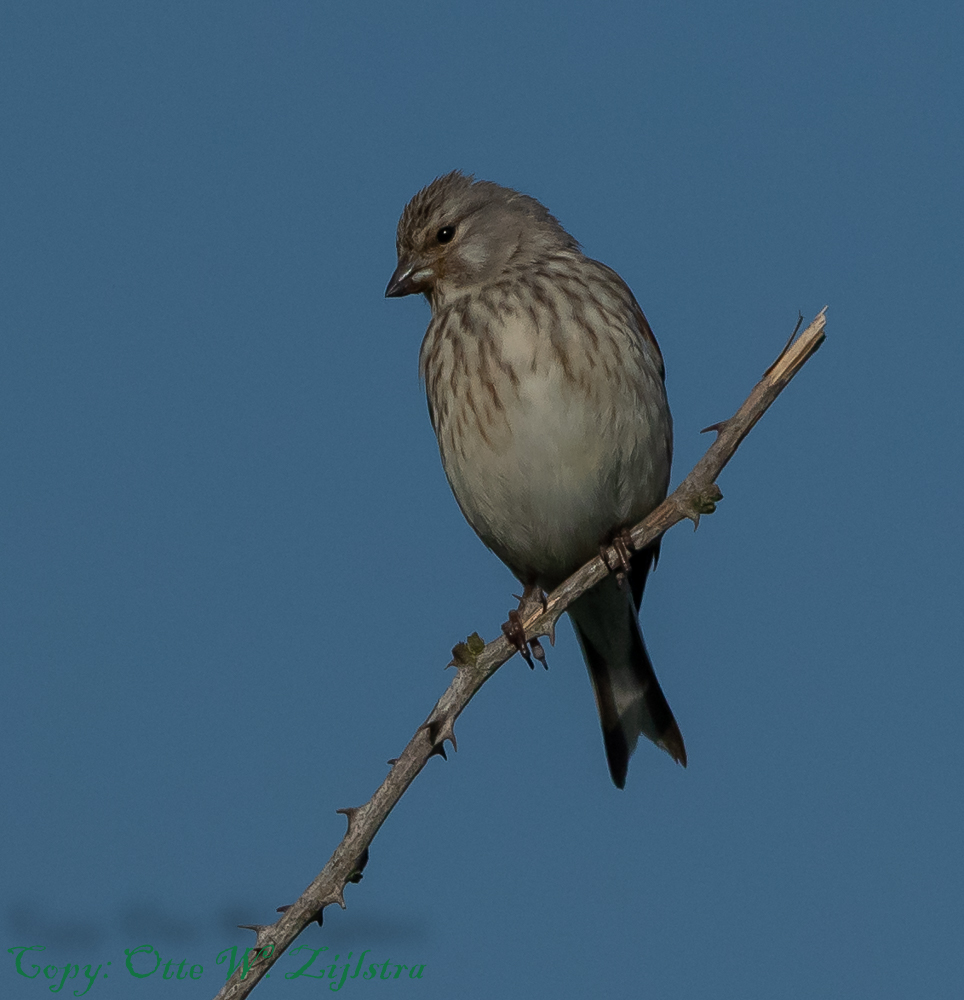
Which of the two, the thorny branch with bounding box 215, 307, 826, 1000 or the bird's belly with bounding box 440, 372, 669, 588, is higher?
the bird's belly with bounding box 440, 372, 669, 588

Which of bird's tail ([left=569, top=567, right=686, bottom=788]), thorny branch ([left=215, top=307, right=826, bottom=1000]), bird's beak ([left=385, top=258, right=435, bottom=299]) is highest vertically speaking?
bird's beak ([left=385, top=258, right=435, bottom=299])

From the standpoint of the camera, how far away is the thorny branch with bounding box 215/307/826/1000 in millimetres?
4301

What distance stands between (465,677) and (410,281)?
307 centimetres

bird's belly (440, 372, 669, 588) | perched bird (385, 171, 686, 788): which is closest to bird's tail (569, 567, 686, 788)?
perched bird (385, 171, 686, 788)

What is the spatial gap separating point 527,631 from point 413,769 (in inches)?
49.4

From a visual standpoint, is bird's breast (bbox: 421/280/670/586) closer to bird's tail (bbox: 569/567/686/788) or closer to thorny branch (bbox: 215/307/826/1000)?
bird's tail (bbox: 569/567/686/788)

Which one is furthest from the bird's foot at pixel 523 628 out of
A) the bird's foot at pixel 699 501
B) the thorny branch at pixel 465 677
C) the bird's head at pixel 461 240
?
the bird's head at pixel 461 240

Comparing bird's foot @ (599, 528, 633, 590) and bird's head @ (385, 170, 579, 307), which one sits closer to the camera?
bird's foot @ (599, 528, 633, 590)

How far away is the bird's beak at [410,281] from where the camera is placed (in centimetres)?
751

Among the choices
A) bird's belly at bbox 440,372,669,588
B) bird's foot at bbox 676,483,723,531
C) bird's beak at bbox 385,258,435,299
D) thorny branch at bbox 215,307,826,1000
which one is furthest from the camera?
bird's beak at bbox 385,258,435,299

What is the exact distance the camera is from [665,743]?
7.20 meters

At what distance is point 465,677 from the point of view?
16.8ft

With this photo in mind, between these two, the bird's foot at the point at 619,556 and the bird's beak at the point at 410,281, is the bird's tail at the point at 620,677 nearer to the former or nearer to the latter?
the bird's foot at the point at 619,556

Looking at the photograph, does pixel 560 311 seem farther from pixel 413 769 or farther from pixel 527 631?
pixel 413 769
